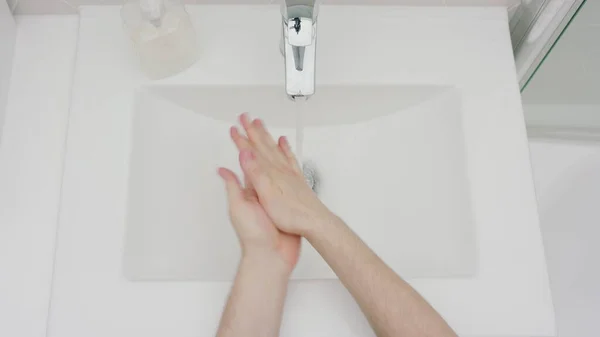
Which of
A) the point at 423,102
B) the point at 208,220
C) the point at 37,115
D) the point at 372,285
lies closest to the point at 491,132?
the point at 423,102

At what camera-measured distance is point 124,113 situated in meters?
0.76

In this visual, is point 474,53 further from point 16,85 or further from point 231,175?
point 16,85

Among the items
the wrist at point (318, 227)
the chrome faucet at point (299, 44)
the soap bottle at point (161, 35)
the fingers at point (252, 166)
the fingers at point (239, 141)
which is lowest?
the wrist at point (318, 227)

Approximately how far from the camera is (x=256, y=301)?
66 cm

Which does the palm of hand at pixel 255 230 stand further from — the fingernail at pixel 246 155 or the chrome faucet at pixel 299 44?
the chrome faucet at pixel 299 44

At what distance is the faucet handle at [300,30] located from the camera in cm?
61

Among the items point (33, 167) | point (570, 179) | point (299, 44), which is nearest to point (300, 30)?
point (299, 44)

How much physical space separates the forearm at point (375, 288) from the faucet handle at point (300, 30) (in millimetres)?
226

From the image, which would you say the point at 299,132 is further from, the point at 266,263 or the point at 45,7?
the point at 45,7

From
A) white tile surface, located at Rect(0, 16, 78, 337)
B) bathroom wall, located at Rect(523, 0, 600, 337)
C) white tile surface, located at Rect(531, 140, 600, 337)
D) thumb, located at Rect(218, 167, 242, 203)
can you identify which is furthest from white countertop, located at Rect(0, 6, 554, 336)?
white tile surface, located at Rect(531, 140, 600, 337)

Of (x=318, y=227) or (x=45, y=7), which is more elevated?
(x=45, y=7)

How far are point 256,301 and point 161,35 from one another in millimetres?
374

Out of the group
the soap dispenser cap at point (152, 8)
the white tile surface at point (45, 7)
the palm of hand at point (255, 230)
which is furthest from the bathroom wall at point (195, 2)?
the palm of hand at point (255, 230)

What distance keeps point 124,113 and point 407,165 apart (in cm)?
41
